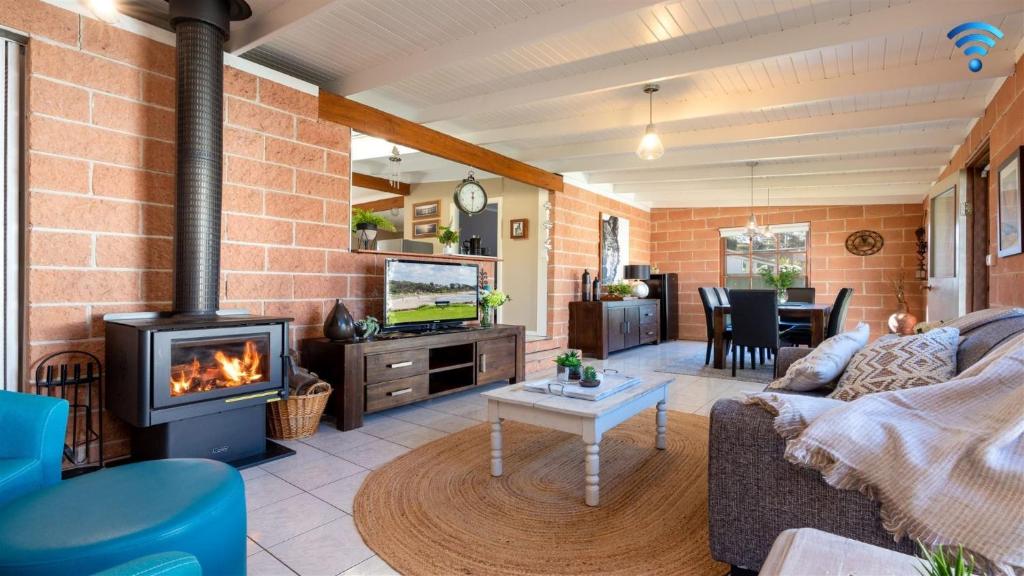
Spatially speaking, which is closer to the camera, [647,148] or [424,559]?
[424,559]

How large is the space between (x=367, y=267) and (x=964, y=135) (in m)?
5.25

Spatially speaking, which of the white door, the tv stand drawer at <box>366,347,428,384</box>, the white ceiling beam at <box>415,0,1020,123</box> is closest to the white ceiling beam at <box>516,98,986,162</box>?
the white ceiling beam at <box>415,0,1020,123</box>

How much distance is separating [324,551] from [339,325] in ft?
5.72

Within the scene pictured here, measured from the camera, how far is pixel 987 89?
3635 mm

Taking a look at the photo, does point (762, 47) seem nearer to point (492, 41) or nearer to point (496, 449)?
point (492, 41)

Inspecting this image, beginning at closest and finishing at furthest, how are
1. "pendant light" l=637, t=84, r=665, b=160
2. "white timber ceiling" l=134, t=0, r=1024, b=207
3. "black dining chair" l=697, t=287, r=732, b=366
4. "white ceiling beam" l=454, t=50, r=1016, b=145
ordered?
"white timber ceiling" l=134, t=0, r=1024, b=207, "white ceiling beam" l=454, t=50, r=1016, b=145, "pendant light" l=637, t=84, r=665, b=160, "black dining chair" l=697, t=287, r=732, b=366

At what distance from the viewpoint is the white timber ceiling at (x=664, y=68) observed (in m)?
2.77

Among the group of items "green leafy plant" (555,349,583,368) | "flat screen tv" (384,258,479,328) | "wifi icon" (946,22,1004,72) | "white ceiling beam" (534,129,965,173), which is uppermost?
"white ceiling beam" (534,129,965,173)

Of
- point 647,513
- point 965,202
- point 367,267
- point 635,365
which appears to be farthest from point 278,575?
point 965,202

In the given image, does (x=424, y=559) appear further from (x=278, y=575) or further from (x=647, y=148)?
(x=647, y=148)

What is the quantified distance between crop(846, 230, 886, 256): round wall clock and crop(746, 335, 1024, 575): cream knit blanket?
686 cm

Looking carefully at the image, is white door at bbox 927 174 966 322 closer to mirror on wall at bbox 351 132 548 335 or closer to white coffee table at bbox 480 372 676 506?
white coffee table at bbox 480 372 676 506

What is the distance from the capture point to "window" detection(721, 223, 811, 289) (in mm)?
A: 7758

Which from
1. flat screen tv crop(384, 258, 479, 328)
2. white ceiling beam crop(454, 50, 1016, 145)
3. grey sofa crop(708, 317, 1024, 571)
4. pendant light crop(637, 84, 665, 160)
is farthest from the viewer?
flat screen tv crop(384, 258, 479, 328)
